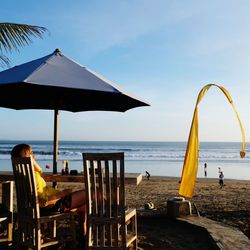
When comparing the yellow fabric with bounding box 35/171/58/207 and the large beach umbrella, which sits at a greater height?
the large beach umbrella

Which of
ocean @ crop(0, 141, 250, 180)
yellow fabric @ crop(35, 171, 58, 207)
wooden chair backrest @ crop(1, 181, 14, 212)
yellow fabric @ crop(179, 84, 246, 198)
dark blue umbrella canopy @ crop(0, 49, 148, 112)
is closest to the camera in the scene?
yellow fabric @ crop(35, 171, 58, 207)

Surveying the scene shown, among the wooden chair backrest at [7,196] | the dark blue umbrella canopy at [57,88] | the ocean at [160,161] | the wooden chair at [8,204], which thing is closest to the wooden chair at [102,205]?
the dark blue umbrella canopy at [57,88]

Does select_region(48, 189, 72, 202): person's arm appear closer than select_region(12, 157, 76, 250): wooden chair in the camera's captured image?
No

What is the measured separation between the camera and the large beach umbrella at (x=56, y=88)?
11.7 ft

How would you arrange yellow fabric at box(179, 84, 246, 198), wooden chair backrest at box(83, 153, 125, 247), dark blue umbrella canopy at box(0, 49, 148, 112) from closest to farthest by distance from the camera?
wooden chair backrest at box(83, 153, 125, 247) < dark blue umbrella canopy at box(0, 49, 148, 112) < yellow fabric at box(179, 84, 246, 198)

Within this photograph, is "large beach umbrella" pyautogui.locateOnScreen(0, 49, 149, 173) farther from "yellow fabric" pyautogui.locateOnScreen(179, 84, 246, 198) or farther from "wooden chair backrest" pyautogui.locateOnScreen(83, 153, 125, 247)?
"yellow fabric" pyautogui.locateOnScreen(179, 84, 246, 198)

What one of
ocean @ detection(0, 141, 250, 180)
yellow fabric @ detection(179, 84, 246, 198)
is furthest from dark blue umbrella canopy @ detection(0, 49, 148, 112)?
ocean @ detection(0, 141, 250, 180)

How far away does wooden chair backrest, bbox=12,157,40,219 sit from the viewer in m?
3.11

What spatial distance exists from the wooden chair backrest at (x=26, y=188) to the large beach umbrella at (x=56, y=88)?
73 centimetres

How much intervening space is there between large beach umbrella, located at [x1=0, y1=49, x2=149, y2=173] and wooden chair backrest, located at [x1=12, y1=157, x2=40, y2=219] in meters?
0.73

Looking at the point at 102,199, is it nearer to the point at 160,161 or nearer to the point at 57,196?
the point at 57,196

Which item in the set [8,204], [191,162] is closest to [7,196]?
[8,204]

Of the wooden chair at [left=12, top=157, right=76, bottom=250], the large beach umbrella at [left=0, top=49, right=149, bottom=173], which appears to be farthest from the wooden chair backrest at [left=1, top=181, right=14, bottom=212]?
the wooden chair at [left=12, top=157, right=76, bottom=250]

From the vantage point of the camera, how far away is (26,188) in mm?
3211
